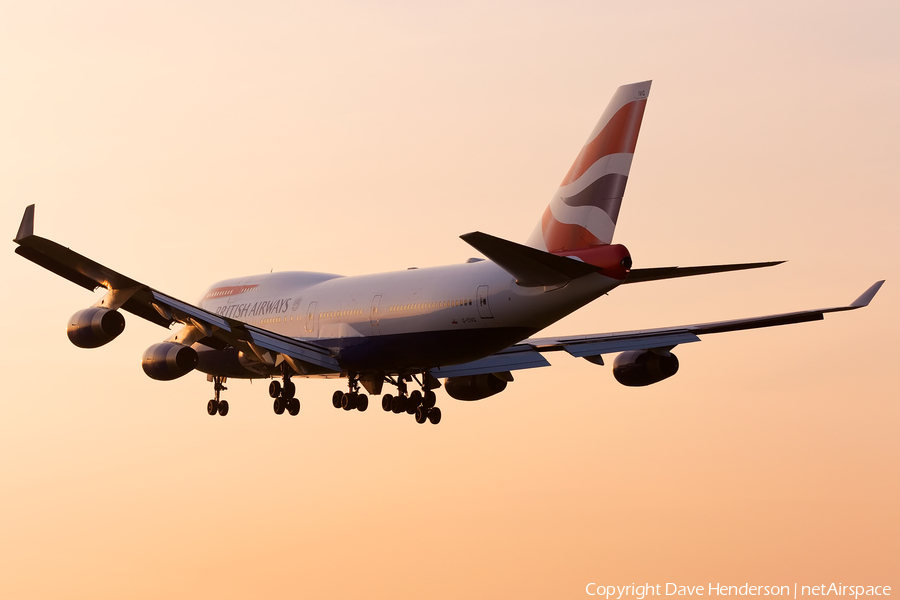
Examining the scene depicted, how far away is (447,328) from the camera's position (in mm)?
34812

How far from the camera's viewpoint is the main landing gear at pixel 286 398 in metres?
38.4

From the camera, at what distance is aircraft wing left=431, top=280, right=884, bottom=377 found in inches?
1500

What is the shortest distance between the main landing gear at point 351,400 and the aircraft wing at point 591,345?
3176 millimetres

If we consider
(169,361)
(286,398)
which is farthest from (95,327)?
(286,398)

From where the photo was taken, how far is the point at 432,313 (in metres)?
35.2

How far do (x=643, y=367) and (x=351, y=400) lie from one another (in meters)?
9.41

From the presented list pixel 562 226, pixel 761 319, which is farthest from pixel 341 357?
pixel 761 319

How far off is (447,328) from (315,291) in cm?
755

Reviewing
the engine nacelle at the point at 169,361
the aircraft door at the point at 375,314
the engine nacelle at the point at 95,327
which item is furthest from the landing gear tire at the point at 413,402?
the engine nacelle at the point at 95,327

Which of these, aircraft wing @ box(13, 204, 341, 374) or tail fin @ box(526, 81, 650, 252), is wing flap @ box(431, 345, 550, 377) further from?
tail fin @ box(526, 81, 650, 252)

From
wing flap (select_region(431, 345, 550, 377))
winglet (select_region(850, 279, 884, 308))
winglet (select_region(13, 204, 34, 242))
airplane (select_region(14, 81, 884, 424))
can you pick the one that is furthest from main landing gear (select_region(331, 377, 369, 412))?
winglet (select_region(850, 279, 884, 308))

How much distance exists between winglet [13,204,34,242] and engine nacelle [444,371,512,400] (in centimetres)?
Answer: 1650

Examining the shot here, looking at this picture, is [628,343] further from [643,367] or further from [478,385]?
[478,385]

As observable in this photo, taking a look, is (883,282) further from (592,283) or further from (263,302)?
(263,302)
